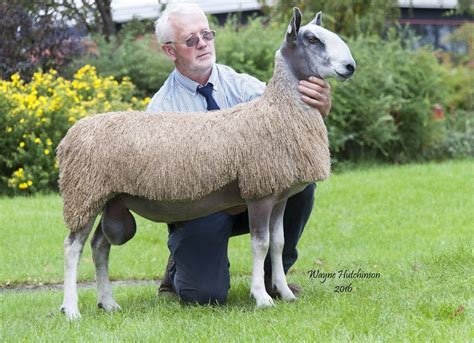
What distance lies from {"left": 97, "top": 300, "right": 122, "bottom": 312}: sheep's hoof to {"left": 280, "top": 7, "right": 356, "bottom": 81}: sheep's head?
5.86ft

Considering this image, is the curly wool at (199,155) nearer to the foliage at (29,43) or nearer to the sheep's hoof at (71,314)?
the sheep's hoof at (71,314)

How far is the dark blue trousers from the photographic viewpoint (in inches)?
212

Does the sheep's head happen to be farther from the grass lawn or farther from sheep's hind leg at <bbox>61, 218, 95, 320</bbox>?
sheep's hind leg at <bbox>61, 218, 95, 320</bbox>

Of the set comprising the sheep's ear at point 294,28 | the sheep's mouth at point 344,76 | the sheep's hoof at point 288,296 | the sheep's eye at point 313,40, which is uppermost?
the sheep's ear at point 294,28

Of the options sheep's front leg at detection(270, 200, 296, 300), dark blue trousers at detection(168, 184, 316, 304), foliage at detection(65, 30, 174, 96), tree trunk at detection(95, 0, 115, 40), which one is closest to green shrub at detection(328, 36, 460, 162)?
foliage at detection(65, 30, 174, 96)

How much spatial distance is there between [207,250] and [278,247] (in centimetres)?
59

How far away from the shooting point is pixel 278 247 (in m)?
5.06

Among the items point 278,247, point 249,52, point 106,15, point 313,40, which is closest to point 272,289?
point 278,247

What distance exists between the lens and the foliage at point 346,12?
17188 millimetres

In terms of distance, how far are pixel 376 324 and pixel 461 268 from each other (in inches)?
61.4

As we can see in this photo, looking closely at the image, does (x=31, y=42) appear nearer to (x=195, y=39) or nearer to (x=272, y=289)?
(x=195, y=39)

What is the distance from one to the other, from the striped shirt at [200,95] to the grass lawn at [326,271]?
1.27m

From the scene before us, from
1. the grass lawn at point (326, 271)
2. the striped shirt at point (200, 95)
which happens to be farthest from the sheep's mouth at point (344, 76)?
the grass lawn at point (326, 271)

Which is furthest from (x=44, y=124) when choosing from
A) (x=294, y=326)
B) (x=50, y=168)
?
(x=294, y=326)
